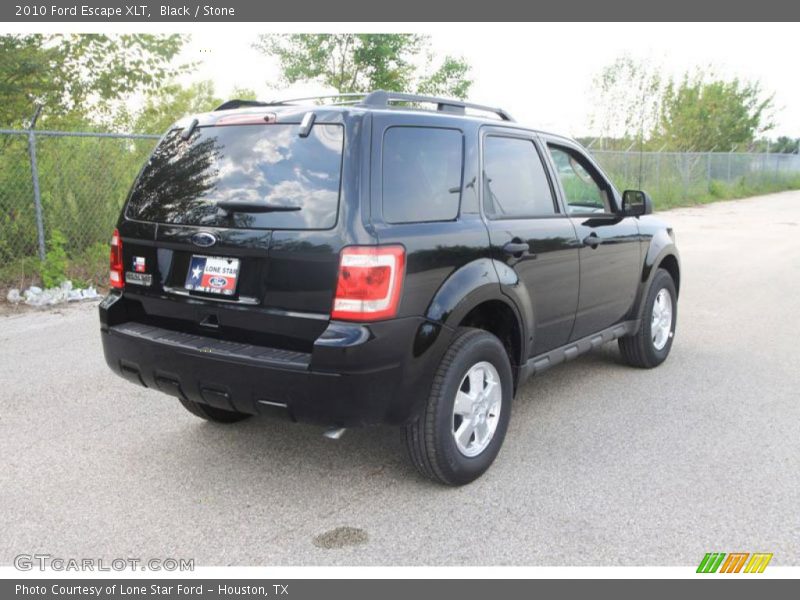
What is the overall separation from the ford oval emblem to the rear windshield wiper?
14 cm

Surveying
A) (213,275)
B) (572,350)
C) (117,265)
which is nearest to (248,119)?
(213,275)

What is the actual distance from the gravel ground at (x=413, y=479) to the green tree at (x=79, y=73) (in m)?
6.12

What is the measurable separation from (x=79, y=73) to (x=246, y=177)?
9184 millimetres

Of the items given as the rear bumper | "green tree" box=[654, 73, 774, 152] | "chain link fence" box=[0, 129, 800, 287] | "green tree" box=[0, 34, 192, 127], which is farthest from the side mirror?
"green tree" box=[654, 73, 774, 152]

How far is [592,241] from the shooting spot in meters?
4.81

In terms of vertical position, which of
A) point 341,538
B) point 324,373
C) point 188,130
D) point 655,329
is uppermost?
point 188,130

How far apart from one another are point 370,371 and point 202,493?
3.77 feet

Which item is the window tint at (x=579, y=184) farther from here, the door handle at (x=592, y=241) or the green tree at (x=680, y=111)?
A: the green tree at (x=680, y=111)

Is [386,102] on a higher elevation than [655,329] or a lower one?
higher

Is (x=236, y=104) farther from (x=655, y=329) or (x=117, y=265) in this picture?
(x=655, y=329)

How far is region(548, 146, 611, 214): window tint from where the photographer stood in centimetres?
482

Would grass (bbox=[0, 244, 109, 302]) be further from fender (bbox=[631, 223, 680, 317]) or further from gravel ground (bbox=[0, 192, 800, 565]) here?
fender (bbox=[631, 223, 680, 317])

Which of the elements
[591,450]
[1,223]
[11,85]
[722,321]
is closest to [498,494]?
[591,450]

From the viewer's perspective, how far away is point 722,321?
760 cm
